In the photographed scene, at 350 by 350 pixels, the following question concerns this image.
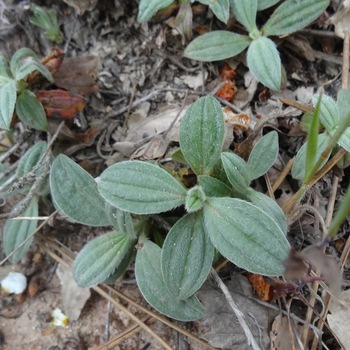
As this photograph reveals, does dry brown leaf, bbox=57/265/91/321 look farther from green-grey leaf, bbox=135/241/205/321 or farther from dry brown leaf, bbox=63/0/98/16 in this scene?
dry brown leaf, bbox=63/0/98/16

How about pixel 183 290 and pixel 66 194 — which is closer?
pixel 183 290

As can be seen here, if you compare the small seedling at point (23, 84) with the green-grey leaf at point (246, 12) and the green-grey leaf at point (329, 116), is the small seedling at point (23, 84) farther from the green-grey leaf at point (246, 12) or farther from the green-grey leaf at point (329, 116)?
the green-grey leaf at point (329, 116)

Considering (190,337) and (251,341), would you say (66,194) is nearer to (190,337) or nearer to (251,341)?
(190,337)

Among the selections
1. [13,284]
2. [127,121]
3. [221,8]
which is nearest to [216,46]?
[221,8]

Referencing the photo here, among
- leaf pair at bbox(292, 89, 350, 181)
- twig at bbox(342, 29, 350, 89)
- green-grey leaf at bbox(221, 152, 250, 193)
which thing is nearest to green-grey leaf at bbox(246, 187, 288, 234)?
green-grey leaf at bbox(221, 152, 250, 193)

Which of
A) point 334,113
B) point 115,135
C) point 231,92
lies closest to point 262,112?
point 231,92
